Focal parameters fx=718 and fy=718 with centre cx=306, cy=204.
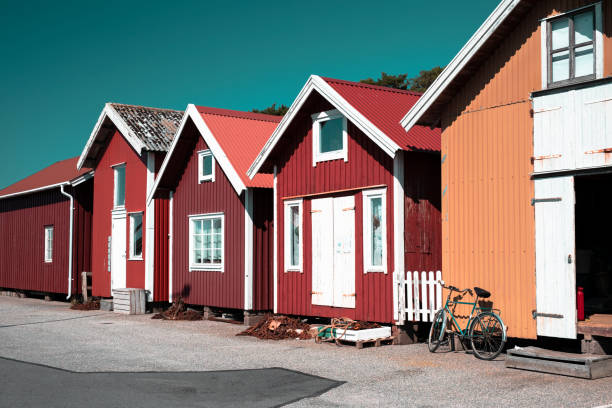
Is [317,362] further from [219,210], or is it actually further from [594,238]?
[219,210]

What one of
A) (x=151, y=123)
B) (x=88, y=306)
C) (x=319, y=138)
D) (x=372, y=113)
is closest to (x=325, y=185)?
(x=319, y=138)

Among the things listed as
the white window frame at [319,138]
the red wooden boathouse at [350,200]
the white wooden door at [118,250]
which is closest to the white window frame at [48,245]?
the white wooden door at [118,250]

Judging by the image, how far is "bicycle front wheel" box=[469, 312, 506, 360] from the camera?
1225 cm

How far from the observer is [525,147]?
41.2 ft

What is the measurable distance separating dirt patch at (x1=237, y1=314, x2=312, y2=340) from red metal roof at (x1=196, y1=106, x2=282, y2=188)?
3883mm

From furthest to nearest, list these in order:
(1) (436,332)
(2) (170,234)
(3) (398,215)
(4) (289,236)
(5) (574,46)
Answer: (2) (170,234), (4) (289,236), (3) (398,215), (1) (436,332), (5) (574,46)

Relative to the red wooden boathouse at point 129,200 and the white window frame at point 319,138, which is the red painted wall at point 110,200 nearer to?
the red wooden boathouse at point 129,200

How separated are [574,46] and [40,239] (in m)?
24.6

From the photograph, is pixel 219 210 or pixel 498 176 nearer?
pixel 498 176

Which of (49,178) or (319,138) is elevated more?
(49,178)

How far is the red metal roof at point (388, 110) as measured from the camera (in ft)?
49.5

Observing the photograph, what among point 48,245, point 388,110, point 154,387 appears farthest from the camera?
point 48,245

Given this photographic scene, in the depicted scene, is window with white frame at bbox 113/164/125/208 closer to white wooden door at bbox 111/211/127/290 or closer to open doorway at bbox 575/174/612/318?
white wooden door at bbox 111/211/127/290

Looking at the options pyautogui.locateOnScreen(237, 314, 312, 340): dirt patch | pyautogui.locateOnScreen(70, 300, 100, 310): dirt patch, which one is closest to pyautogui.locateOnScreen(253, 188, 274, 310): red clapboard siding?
pyautogui.locateOnScreen(237, 314, 312, 340): dirt patch
